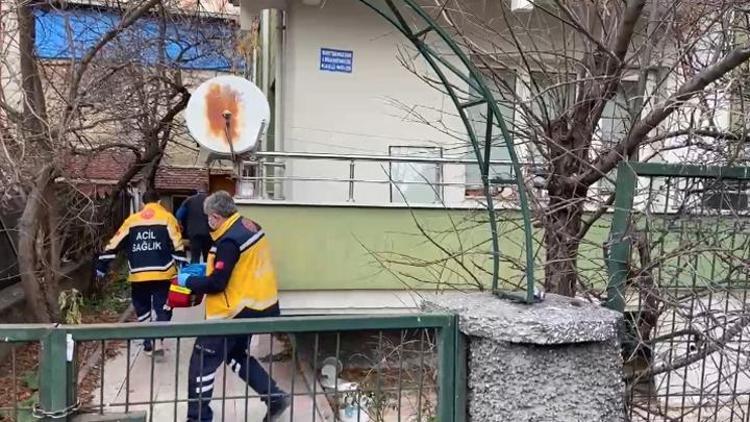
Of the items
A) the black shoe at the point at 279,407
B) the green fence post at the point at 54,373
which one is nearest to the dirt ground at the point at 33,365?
the green fence post at the point at 54,373

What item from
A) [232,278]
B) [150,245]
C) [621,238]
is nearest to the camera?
[621,238]

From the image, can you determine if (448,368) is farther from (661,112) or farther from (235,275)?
(235,275)

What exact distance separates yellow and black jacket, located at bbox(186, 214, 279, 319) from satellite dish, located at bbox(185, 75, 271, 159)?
6.07ft

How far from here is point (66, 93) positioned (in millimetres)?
6332

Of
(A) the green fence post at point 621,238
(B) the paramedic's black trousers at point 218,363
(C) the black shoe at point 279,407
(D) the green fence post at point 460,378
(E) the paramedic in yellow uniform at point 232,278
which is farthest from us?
(E) the paramedic in yellow uniform at point 232,278

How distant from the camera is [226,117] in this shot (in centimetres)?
612

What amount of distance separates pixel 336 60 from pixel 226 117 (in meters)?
1.67

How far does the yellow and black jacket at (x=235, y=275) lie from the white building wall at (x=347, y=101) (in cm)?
267

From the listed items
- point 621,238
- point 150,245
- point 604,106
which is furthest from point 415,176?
point 621,238

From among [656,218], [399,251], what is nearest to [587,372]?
[656,218]

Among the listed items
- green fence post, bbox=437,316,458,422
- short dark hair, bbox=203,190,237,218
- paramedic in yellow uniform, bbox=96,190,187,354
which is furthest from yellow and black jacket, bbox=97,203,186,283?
green fence post, bbox=437,316,458,422

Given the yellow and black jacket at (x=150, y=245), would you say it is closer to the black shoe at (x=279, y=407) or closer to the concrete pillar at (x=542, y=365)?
the black shoe at (x=279, y=407)

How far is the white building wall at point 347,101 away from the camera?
23.4 ft

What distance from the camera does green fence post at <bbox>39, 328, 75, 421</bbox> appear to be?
2.11m
